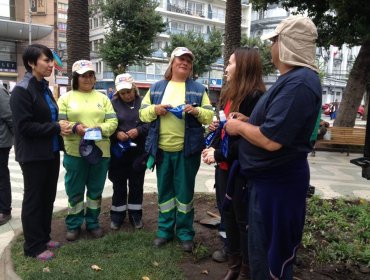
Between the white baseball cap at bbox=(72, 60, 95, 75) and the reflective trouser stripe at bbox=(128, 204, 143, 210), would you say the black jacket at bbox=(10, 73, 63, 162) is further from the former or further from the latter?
the reflective trouser stripe at bbox=(128, 204, 143, 210)

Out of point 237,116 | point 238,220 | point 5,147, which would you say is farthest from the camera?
point 5,147

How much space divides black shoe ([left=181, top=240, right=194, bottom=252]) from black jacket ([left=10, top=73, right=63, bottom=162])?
5.14ft

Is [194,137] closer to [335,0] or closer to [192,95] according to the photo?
[192,95]

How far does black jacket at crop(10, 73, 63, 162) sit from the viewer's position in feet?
11.7

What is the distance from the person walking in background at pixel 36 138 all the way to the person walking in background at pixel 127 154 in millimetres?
733

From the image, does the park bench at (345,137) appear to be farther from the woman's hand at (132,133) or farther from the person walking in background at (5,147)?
the person walking in background at (5,147)

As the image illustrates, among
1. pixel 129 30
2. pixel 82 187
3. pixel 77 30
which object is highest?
pixel 129 30

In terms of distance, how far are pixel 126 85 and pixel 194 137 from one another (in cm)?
103

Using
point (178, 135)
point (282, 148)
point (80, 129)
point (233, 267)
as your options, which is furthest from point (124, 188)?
point (282, 148)

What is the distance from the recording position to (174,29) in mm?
48969

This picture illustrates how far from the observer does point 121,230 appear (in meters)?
4.62

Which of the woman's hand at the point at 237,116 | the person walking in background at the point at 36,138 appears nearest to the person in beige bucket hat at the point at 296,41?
the woman's hand at the point at 237,116

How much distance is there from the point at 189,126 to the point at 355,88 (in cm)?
1047

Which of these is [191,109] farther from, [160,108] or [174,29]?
[174,29]
